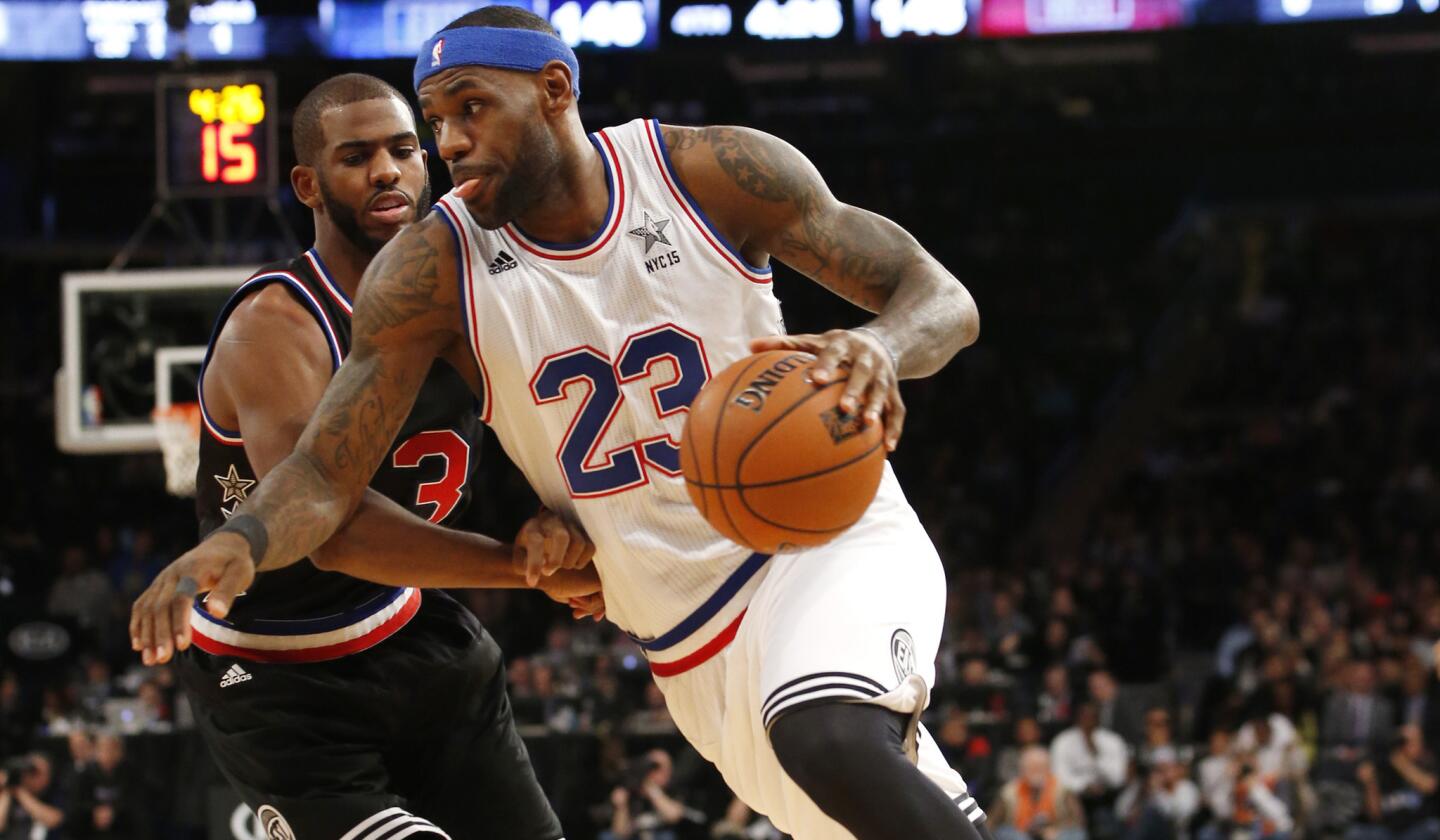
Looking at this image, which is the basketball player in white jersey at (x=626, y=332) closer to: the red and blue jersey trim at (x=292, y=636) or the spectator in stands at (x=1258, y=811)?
the red and blue jersey trim at (x=292, y=636)

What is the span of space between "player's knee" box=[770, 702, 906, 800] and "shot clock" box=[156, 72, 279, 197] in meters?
7.74

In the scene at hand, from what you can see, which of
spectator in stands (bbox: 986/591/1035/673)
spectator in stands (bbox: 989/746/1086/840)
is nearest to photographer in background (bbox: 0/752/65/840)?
spectator in stands (bbox: 989/746/1086/840)

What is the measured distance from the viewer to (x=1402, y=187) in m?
20.5

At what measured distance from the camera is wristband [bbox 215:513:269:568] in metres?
3.67

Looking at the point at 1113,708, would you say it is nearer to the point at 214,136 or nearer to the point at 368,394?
the point at 214,136

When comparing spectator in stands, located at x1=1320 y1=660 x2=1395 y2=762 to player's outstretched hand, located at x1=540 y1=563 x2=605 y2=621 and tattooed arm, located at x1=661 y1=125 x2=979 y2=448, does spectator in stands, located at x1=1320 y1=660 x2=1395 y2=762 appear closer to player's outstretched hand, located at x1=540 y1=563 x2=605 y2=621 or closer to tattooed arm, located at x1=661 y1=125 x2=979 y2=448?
player's outstretched hand, located at x1=540 y1=563 x2=605 y2=621

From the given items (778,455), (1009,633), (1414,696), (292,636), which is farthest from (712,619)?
(1009,633)

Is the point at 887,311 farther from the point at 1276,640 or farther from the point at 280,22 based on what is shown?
the point at 280,22

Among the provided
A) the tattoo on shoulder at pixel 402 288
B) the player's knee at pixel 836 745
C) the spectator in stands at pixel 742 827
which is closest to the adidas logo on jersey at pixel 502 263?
the tattoo on shoulder at pixel 402 288

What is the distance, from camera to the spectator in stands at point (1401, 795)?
11016 millimetres

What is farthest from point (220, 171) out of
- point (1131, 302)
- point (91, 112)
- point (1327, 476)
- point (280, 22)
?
point (1131, 302)

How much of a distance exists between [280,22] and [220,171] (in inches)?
177

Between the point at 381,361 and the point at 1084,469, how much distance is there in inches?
642

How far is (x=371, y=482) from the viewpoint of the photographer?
14.5 feet
